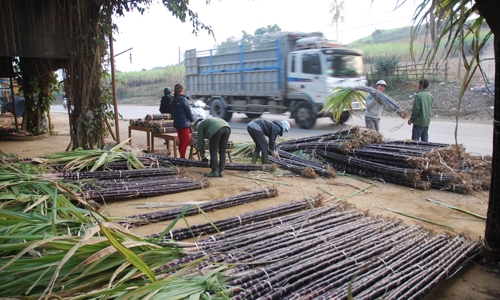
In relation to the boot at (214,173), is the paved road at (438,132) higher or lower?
higher

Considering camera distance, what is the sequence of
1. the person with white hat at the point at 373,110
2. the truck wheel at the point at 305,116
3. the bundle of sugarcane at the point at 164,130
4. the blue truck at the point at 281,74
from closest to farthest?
the person with white hat at the point at 373,110, the bundle of sugarcane at the point at 164,130, the blue truck at the point at 281,74, the truck wheel at the point at 305,116

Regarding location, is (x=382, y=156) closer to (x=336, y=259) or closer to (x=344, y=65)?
(x=336, y=259)

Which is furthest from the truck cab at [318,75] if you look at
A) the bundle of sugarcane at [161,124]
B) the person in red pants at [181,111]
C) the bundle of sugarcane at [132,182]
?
the bundle of sugarcane at [132,182]

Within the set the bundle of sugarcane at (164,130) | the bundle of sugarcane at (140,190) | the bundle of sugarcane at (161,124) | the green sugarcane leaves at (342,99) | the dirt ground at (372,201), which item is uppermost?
the green sugarcane leaves at (342,99)

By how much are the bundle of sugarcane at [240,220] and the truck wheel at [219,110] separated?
1149cm

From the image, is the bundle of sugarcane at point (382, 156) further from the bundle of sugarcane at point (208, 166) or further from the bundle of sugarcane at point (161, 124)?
the bundle of sugarcane at point (161, 124)

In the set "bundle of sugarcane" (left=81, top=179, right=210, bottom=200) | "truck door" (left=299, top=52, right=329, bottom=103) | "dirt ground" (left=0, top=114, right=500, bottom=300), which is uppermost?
"truck door" (left=299, top=52, right=329, bottom=103)

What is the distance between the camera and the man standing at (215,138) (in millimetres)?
6273

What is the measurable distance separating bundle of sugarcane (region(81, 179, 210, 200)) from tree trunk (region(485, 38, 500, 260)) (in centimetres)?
377

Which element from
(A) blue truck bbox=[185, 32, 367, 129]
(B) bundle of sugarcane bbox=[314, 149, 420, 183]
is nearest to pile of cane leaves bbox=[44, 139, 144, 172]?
(B) bundle of sugarcane bbox=[314, 149, 420, 183]

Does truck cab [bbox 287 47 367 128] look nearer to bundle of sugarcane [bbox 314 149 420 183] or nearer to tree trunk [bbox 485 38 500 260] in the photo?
bundle of sugarcane [bbox 314 149 420 183]

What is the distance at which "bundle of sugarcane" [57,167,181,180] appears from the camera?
5.17 metres

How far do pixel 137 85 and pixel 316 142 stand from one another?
35064 mm

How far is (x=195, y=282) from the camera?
2461 millimetres
